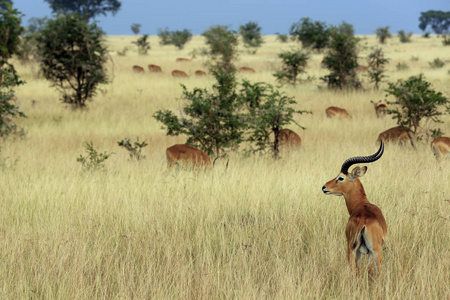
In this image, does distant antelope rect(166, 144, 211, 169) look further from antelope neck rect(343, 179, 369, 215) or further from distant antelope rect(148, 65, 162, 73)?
distant antelope rect(148, 65, 162, 73)

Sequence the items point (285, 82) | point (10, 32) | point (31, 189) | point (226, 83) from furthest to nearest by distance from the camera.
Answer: point (285, 82)
point (10, 32)
point (226, 83)
point (31, 189)

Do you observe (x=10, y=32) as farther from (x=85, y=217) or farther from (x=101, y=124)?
(x=85, y=217)

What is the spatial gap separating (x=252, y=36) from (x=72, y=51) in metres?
46.6

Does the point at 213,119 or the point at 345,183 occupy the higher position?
the point at 213,119

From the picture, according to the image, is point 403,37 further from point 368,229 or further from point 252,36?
point 368,229

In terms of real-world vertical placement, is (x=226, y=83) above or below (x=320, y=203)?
above

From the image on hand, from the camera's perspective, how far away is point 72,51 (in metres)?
16.3

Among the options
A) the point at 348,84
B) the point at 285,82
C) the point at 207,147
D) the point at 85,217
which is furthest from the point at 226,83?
the point at 285,82

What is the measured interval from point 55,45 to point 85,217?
12.9m

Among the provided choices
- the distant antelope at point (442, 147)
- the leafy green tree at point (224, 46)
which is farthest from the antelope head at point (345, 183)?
the leafy green tree at point (224, 46)

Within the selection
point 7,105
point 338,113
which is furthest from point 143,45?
point 7,105

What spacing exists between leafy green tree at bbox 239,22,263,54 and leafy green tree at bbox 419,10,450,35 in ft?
177

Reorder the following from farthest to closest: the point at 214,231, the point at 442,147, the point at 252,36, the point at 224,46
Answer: the point at 252,36
the point at 224,46
the point at 442,147
the point at 214,231

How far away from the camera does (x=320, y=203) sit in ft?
17.0
